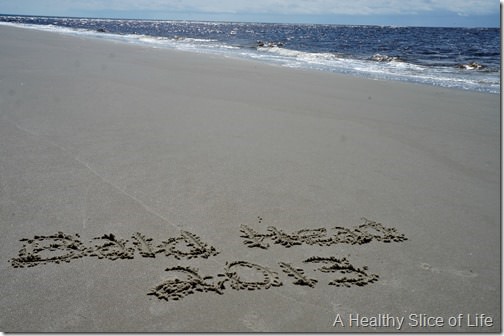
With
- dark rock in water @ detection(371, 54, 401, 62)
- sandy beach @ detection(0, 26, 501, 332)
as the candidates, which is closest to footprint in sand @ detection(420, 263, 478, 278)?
sandy beach @ detection(0, 26, 501, 332)

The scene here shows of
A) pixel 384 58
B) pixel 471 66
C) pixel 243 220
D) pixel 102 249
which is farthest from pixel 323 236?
pixel 384 58

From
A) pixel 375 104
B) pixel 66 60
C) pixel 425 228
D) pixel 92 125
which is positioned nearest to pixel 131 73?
pixel 66 60

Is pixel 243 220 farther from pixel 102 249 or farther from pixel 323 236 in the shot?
pixel 102 249

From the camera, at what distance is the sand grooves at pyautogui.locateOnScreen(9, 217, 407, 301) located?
2.34m

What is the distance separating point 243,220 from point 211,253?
0.50 metres

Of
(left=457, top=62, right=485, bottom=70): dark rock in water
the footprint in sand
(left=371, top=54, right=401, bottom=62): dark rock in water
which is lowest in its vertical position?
the footprint in sand

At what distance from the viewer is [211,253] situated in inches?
103

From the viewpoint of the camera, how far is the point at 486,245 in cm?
283

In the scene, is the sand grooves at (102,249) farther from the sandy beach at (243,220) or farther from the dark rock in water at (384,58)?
the dark rock in water at (384,58)

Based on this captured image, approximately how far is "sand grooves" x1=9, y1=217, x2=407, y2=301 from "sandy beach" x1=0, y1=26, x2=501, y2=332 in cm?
1

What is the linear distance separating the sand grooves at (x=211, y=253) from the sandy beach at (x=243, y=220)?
0.04 feet

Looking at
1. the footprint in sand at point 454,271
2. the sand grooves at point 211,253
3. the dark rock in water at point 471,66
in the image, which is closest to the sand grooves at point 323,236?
the sand grooves at point 211,253

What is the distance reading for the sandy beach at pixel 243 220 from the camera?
7.14ft

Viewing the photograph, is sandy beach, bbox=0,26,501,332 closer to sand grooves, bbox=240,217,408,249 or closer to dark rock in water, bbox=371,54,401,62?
sand grooves, bbox=240,217,408,249
